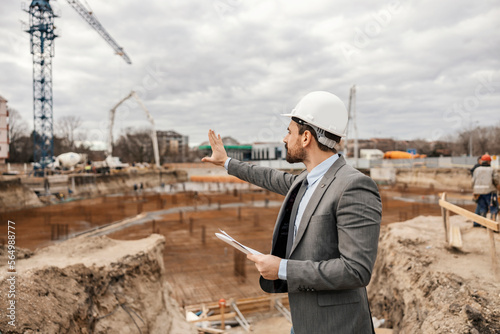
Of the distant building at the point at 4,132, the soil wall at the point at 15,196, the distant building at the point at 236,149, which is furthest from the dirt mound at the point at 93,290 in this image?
the distant building at the point at 4,132

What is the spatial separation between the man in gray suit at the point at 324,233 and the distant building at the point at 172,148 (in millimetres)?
68180

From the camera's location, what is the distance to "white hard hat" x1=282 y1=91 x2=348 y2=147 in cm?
175

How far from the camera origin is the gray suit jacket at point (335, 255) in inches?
57.9

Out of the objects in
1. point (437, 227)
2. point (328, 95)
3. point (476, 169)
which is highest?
point (328, 95)

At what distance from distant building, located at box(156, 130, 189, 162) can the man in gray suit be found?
224ft

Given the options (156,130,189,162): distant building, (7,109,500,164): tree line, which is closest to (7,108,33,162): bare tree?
(7,109,500,164): tree line

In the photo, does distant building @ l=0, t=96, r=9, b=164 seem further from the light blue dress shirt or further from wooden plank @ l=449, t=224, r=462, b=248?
the light blue dress shirt

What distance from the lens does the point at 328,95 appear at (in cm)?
182

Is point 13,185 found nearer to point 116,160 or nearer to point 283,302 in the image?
point 116,160

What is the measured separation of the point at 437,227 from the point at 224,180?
39.4 metres

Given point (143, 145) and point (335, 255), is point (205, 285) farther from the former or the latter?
point (143, 145)

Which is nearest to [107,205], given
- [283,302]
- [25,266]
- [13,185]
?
[13,185]

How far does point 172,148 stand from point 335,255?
87978 millimetres

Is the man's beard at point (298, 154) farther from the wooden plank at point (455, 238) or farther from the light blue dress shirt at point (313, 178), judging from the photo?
the wooden plank at point (455, 238)
